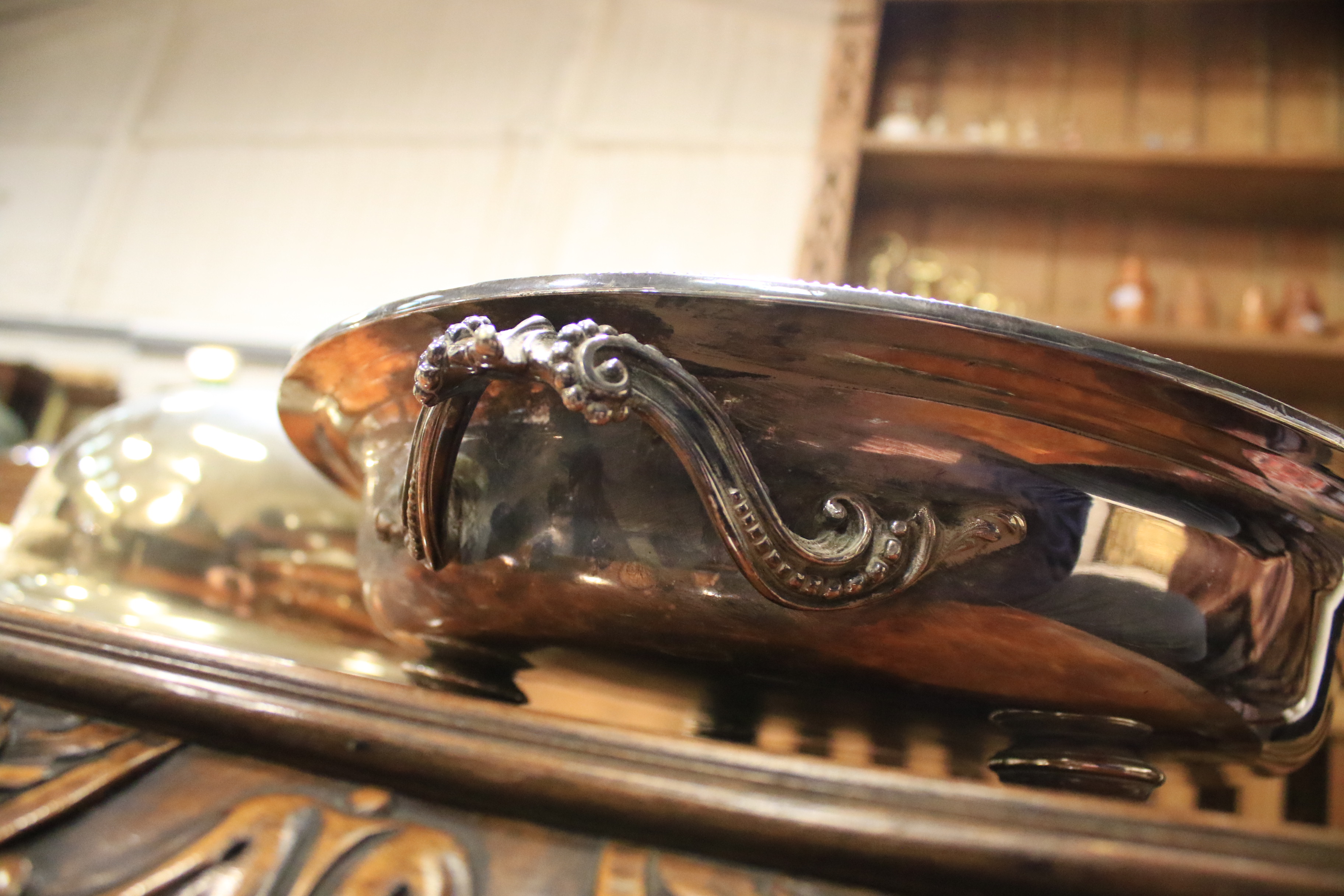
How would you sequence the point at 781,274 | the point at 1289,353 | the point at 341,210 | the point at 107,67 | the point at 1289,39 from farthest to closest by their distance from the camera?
1. the point at 107,67
2. the point at 341,210
3. the point at 781,274
4. the point at 1289,39
5. the point at 1289,353

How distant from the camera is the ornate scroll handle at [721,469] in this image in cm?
21

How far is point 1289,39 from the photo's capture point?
1670 mm

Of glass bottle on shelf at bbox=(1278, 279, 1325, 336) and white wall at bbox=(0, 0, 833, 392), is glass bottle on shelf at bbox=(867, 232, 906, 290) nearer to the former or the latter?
white wall at bbox=(0, 0, 833, 392)

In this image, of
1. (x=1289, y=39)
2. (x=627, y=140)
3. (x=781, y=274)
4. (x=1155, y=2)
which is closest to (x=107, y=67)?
(x=627, y=140)

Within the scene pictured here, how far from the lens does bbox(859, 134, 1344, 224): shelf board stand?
4.65 feet

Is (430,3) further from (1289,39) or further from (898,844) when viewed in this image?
(898,844)

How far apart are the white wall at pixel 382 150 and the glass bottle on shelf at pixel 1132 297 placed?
0.70 meters

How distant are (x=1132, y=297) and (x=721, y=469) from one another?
1493 millimetres

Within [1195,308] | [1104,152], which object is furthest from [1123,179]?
[1195,308]

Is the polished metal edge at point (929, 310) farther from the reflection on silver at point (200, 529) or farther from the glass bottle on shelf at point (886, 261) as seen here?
the glass bottle on shelf at point (886, 261)

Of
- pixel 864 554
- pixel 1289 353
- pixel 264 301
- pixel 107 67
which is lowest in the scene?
pixel 864 554

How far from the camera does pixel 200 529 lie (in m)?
0.58

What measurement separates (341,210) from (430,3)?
637mm

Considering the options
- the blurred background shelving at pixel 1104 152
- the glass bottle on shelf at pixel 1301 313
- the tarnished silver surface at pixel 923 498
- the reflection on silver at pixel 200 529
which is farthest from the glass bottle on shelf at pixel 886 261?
the tarnished silver surface at pixel 923 498
